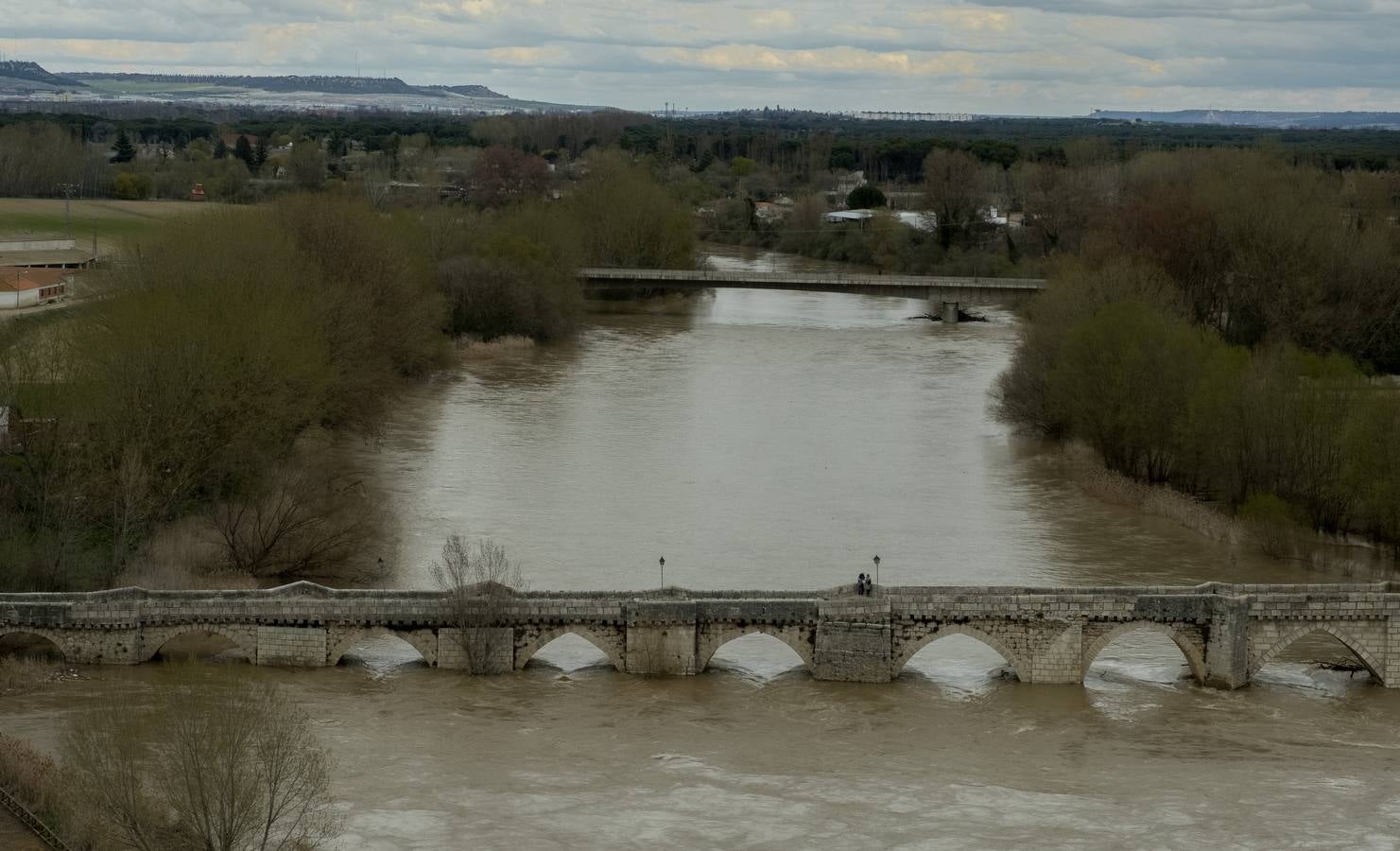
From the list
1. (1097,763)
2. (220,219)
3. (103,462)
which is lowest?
(1097,763)

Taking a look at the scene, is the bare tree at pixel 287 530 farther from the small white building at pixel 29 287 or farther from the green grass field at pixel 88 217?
the green grass field at pixel 88 217

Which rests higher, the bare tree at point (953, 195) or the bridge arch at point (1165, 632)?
the bare tree at point (953, 195)

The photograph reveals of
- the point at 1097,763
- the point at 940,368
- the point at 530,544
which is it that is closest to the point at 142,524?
the point at 530,544

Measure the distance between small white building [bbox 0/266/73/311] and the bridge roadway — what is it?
71.4 ft

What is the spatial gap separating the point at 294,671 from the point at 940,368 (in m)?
29.4

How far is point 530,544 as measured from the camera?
96.2 feet

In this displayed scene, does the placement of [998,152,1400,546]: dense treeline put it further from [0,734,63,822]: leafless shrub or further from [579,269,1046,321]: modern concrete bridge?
[0,734,63,822]: leafless shrub

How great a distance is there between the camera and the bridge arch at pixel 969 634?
23.7 metres

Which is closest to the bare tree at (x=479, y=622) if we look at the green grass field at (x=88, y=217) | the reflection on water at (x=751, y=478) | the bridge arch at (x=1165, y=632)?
the reflection on water at (x=751, y=478)

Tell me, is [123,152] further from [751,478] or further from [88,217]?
[751,478]

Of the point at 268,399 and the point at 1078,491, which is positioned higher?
the point at 268,399

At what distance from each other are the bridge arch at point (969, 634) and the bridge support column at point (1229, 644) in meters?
2.34

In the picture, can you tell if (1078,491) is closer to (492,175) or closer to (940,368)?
(940,368)

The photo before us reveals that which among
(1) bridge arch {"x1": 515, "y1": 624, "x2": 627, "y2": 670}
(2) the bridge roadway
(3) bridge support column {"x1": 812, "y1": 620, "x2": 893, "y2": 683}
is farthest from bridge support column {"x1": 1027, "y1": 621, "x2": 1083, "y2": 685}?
(1) bridge arch {"x1": 515, "y1": 624, "x2": 627, "y2": 670}
